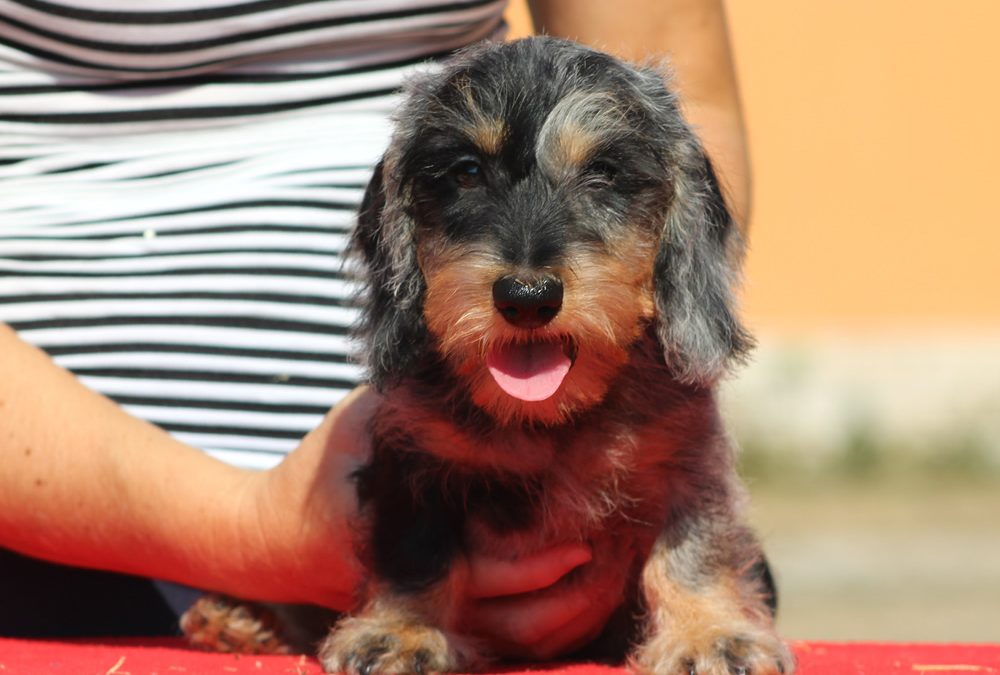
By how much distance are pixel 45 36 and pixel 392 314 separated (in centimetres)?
163

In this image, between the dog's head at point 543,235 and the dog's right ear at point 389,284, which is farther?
the dog's right ear at point 389,284

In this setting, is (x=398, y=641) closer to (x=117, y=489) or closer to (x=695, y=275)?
(x=117, y=489)

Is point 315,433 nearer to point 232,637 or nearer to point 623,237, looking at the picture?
point 232,637

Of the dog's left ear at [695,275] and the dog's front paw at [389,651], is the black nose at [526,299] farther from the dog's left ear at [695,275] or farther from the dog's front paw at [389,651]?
the dog's front paw at [389,651]

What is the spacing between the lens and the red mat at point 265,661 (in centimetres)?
336

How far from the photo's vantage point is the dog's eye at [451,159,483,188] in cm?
360

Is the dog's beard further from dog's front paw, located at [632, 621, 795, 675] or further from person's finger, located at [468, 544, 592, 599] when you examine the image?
dog's front paw, located at [632, 621, 795, 675]

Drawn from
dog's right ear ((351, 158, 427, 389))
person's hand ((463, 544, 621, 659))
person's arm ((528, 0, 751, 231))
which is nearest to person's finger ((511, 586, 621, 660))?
person's hand ((463, 544, 621, 659))

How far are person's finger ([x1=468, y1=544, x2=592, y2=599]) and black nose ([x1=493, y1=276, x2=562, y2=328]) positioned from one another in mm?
656

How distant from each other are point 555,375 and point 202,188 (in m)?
1.63

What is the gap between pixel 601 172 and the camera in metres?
3.65

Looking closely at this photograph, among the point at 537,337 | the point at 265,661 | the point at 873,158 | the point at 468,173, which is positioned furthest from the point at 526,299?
the point at 873,158

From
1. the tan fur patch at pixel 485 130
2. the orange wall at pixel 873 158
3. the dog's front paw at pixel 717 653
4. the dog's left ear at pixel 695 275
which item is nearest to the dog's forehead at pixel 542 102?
the tan fur patch at pixel 485 130

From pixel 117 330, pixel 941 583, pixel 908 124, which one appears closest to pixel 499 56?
pixel 117 330
